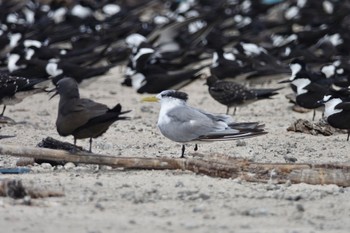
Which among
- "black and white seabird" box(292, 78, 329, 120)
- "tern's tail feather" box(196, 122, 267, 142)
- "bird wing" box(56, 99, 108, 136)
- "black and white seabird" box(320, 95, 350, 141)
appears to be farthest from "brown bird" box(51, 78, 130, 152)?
"black and white seabird" box(292, 78, 329, 120)

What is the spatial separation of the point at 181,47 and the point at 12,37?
3.16m

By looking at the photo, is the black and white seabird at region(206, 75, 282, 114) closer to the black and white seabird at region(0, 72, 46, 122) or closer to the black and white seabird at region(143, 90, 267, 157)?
the black and white seabird at region(0, 72, 46, 122)

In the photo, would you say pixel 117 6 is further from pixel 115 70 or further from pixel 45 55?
pixel 45 55

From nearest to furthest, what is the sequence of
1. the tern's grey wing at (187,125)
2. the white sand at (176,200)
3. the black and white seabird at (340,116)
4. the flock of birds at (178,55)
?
the white sand at (176,200), the tern's grey wing at (187,125), the flock of birds at (178,55), the black and white seabird at (340,116)

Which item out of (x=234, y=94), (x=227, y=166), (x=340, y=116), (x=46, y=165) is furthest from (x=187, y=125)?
(x=234, y=94)

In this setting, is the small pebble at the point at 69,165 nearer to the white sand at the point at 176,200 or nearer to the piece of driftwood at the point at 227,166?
the white sand at the point at 176,200

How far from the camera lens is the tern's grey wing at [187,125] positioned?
796 cm

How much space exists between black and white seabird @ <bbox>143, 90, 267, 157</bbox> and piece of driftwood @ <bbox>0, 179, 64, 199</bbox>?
5.85 feet

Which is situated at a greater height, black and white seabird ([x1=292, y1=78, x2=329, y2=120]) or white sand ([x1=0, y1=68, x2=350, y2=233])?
black and white seabird ([x1=292, y1=78, x2=329, y2=120])

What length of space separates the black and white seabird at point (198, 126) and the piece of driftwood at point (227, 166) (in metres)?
0.33

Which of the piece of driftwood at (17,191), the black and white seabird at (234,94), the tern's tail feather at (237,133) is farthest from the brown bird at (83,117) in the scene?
the black and white seabird at (234,94)

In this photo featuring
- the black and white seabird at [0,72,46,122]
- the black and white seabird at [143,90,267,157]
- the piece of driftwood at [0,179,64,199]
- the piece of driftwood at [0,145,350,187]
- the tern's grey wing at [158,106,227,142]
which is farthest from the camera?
the black and white seabird at [0,72,46,122]

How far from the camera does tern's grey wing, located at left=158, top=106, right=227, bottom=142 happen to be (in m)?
7.96

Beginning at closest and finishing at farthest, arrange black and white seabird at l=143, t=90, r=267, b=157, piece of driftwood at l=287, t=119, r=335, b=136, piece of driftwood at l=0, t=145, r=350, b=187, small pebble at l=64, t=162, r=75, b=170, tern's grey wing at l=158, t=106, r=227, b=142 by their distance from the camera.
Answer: piece of driftwood at l=0, t=145, r=350, b=187
small pebble at l=64, t=162, r=75, b=170
black and white seabird at l=143, t=90, r=267, b=157
tern's grey wing at l=158, t=106, r=227, b=142
piece of driftwood at l=287, t=119, r=335, b=136
